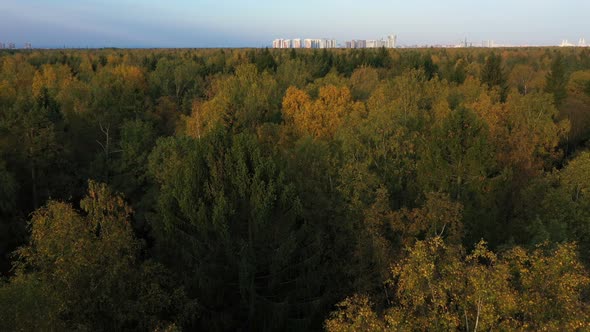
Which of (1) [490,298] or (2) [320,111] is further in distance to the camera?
(2) [320,111]

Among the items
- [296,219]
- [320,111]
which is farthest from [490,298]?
[320,111]

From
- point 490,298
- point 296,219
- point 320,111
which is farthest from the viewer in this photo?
point 320,111

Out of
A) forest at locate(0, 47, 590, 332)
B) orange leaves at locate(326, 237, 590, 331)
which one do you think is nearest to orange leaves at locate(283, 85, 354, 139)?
forest at locate(0, 47, 590, 332)

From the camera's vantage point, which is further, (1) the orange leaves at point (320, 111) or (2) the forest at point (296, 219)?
(1) the orange leaves at point (320, 111)

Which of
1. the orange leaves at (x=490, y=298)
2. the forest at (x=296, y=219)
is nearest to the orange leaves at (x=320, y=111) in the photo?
the forest at (x=296, y=219)

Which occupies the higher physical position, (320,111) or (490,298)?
(320,111)

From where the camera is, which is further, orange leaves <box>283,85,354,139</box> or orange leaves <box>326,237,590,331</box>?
orange leaves <box>283,85,354,139</box>

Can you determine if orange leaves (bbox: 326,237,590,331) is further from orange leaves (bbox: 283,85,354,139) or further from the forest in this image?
orange leaves (bbox: 283,85,354,139)

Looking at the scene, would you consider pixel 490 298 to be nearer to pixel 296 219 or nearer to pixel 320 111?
pixel 296 219

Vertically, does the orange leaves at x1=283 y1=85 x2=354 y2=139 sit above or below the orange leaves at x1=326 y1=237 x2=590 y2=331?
above

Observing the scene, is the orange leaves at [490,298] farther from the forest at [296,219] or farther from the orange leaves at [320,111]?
the orange leaves at [320,111]
